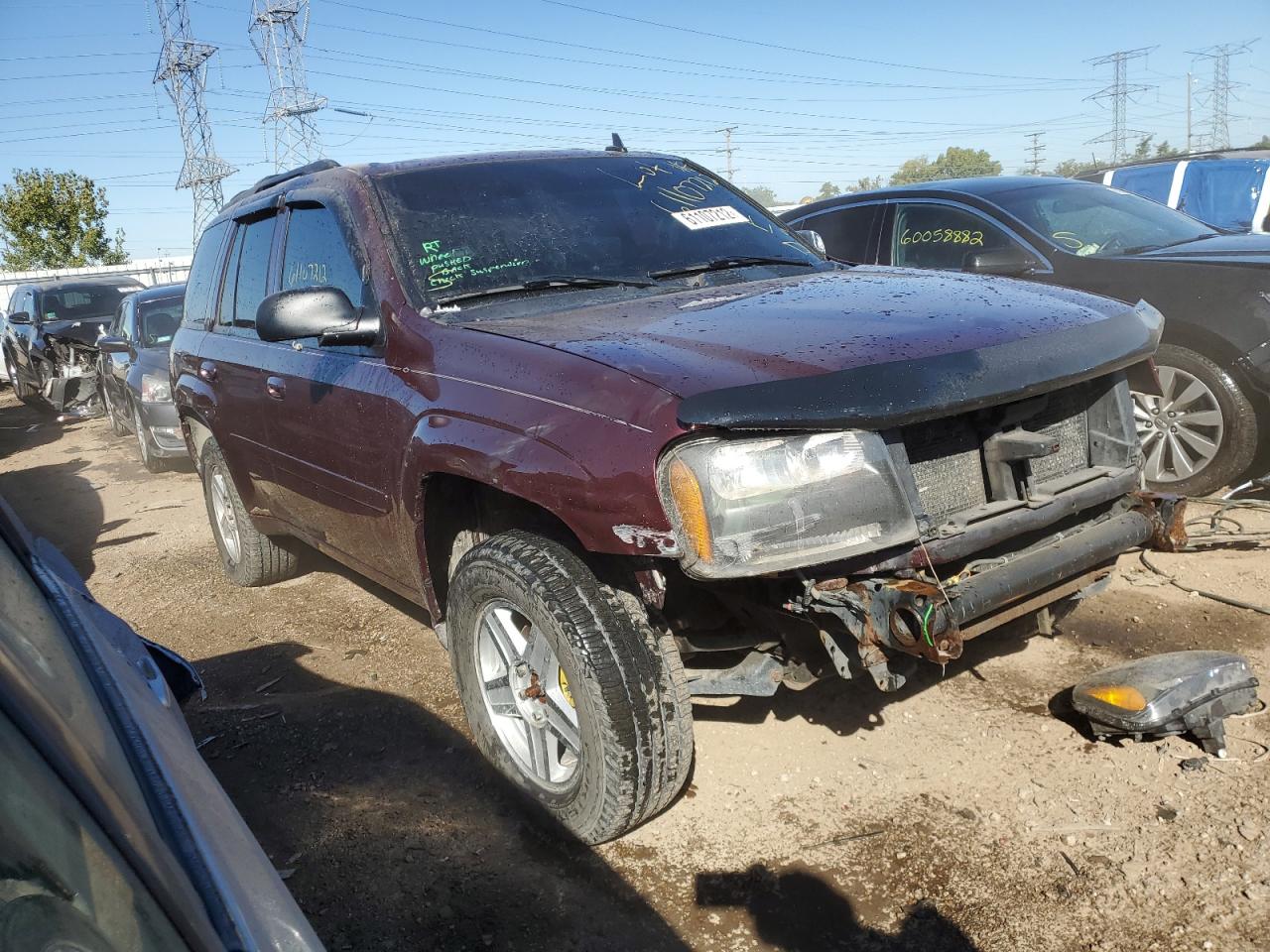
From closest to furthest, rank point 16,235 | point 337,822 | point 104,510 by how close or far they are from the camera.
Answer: point 337,822 < point 104,510 < point 16,235

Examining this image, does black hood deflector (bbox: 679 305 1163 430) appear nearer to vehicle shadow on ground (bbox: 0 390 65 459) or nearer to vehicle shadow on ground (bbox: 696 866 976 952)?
vehicle shadow on ground (bbox: 696 866 976 952)

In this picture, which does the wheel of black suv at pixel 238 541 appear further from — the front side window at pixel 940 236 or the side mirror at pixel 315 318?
the front side window at pixel 940 236

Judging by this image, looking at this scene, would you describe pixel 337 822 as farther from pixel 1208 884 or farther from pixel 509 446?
pixel 1208 884

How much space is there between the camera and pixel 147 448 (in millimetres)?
9266

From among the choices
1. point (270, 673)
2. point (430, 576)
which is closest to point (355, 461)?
point (430, 576)

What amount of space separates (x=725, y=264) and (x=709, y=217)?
13.1 inches

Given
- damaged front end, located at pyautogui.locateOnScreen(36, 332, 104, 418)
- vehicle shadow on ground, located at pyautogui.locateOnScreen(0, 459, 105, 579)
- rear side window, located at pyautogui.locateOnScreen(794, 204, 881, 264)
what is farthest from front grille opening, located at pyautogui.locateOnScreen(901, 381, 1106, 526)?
damaged front end, located at pyautogui.locateOnScreen(36, 332, 104, 418)

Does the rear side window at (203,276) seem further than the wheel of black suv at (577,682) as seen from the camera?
Yes

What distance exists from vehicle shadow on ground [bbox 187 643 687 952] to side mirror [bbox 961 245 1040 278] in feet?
11.0

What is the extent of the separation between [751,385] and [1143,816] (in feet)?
5.31

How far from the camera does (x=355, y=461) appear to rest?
3.40m

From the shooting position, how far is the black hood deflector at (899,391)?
220 cm

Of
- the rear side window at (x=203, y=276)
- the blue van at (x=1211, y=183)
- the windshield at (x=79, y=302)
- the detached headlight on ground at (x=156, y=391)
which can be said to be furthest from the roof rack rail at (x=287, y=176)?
the windshield at (x=79, y=302)

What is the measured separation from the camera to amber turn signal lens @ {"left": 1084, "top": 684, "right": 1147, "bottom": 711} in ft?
9.62
